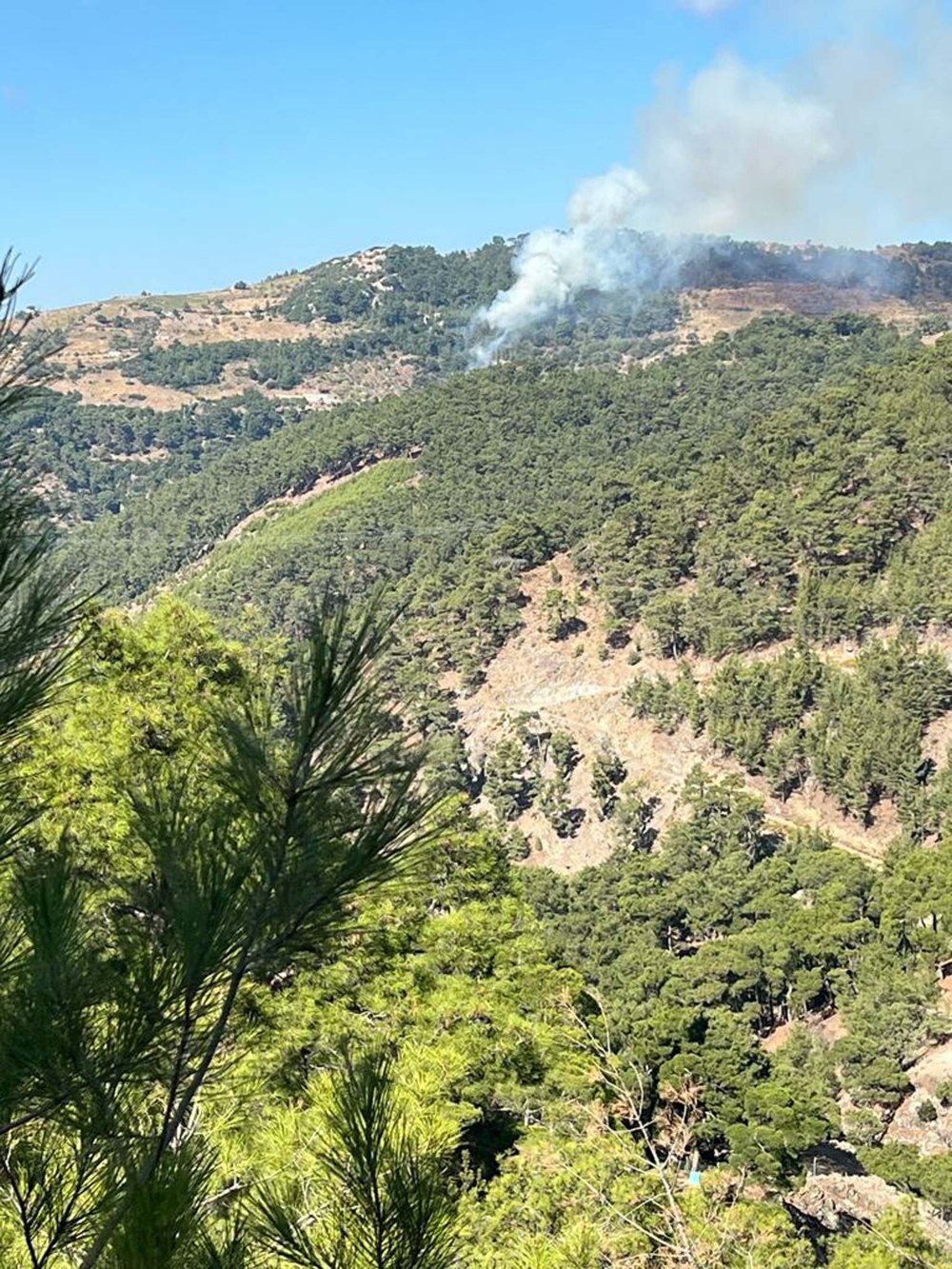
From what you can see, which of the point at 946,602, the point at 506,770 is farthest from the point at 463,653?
the point at 946,602

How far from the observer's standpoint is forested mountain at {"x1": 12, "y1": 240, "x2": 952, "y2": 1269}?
6.48ft

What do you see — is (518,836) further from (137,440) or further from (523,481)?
(137,440)

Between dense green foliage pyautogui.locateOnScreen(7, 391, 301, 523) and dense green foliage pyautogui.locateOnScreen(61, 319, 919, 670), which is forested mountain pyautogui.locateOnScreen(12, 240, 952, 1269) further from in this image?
dense green foliage pyautogui.locateOnScreen(7, 391, 301, 523)

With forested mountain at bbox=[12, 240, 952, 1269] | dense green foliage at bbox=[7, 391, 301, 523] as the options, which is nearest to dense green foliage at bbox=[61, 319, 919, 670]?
forested mountain at bbox=[12, 240, 952, 1269]

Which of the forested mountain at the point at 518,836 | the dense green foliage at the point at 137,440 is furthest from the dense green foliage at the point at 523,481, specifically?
the dense green foliage at the point at 137,440

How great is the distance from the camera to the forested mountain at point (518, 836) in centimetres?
198

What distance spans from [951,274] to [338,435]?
6484 centimetres

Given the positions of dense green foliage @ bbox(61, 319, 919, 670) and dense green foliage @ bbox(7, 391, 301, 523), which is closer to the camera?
dense green foliage @ bbox(61, 319, 919, 670)

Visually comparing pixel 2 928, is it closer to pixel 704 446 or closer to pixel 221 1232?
pixel 221 1232

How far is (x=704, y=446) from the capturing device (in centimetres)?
4306

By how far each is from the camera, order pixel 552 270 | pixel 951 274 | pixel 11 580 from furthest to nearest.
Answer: pixel 552 270 < pixel 951 274 < pixel 11 580

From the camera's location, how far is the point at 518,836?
87.0 ft

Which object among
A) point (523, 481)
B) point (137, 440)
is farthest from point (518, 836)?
point (137, 440)

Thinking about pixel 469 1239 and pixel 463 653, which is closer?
pixel 469 1239
